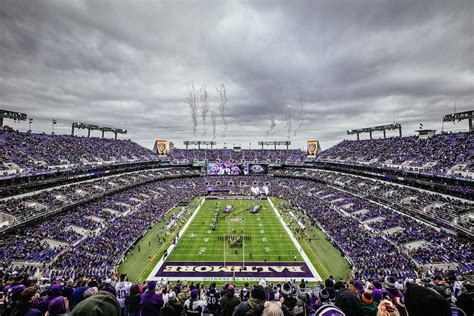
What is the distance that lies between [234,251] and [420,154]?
137ft

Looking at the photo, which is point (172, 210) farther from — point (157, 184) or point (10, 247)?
point (10, 247)

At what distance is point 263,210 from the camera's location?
5106 centimetres

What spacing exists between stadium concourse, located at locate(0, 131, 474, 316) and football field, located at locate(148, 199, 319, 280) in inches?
68.3

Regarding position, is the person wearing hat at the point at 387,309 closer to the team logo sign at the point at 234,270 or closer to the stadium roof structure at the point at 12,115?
the team logo sign at the point at 234,270

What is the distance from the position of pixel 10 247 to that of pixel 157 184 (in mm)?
43897

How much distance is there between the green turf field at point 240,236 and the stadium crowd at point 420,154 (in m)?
26.6

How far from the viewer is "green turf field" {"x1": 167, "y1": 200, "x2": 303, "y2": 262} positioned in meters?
28.8

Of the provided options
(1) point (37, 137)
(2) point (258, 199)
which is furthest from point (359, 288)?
(1) point (37, 137)

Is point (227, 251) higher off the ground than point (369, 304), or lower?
lower

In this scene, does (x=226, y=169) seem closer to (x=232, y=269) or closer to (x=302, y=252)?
(x=302, y=252)

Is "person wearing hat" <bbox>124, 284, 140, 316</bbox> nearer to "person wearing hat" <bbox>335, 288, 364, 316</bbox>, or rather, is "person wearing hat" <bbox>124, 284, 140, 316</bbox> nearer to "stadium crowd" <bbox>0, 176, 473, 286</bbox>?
"person wearing hat" <bbox>335, 288, 364, 316</bbox>

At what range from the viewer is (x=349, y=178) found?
5731cm

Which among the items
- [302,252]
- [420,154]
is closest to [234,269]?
[302,252]

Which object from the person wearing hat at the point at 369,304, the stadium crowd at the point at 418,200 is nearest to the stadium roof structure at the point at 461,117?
the stadium crowd at the point at 418,200
